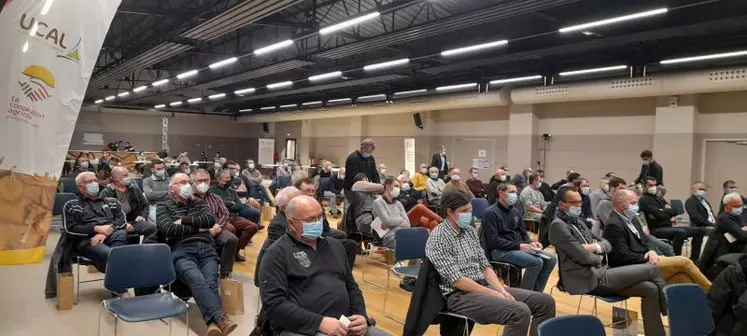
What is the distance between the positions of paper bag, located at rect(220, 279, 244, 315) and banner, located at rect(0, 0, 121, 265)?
1755mm

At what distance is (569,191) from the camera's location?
4.38m

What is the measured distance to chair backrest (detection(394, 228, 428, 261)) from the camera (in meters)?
4.50

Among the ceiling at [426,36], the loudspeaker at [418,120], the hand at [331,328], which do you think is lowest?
the hand at [331,328]

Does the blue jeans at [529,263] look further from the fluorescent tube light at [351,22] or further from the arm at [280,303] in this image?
the fluorescent tube light at [351,22]

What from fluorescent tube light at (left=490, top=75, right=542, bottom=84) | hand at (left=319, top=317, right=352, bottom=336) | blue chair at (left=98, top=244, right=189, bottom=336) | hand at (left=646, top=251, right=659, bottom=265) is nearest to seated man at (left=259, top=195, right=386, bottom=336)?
hand at (left=319, top=317, right=352, bottom=336)

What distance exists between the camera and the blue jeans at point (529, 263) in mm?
4551

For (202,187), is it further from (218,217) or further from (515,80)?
(515,80)

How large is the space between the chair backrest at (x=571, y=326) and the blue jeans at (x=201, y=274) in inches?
96.9

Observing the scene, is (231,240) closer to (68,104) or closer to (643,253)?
(68,104)

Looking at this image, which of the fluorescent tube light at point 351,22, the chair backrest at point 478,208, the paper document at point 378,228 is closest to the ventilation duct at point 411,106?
the chair backrest at point 478,208

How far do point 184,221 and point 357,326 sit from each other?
220 cm

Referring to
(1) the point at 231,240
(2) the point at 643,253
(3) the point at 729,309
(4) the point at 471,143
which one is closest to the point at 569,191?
(2) the point at 643,253

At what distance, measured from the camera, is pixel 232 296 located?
175 inches

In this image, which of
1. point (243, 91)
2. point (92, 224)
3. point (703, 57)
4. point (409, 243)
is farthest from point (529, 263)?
point (243, 91)
